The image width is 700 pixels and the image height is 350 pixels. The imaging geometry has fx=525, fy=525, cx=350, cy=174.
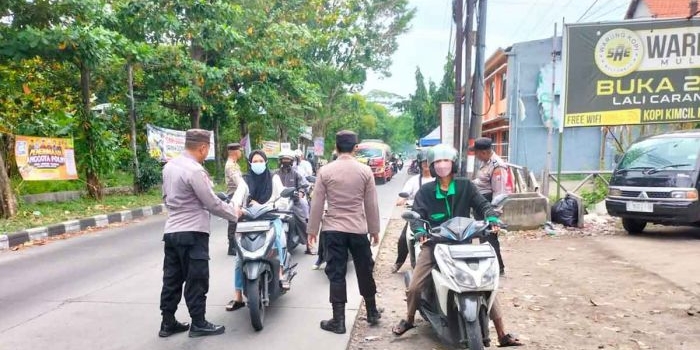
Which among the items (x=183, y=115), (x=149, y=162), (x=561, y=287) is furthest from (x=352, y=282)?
(x=183, y=115)

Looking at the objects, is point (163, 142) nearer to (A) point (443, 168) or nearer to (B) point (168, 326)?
(B) point (168, 326)

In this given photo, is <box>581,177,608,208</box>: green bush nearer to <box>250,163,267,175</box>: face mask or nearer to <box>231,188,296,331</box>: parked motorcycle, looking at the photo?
<box>250,163,267,175</box>: face mask

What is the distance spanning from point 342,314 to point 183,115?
1723 cm

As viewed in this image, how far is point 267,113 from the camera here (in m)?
19.8

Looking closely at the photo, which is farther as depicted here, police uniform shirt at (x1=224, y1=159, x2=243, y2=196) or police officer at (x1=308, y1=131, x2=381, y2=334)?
police uniform shirt at (x1=224, y1=159, x2=243, y2=196)

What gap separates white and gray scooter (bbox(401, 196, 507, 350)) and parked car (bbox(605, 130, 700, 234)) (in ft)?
19.0

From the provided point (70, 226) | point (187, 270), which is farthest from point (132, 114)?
point (187, 270)

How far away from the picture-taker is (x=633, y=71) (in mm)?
Result: 11148


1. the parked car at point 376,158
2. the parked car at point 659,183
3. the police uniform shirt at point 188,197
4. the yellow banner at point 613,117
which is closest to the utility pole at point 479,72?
the yellow banner at point 613,117

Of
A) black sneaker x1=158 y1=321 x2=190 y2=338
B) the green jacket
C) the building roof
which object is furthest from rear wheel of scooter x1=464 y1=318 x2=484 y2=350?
the building roof

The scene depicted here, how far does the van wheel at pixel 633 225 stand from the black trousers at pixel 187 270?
7.77 meters

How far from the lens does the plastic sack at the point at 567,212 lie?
32.3 ft

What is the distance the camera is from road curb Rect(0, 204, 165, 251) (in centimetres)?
862

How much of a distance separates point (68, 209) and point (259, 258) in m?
9.27
